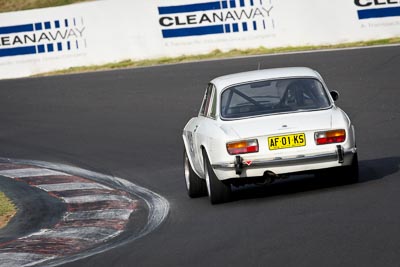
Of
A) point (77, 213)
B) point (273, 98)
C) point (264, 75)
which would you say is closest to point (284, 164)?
point (273, 98)

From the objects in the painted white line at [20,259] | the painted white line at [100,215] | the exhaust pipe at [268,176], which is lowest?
the painted white line at [20,259]

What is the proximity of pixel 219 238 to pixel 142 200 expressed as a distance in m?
3.50

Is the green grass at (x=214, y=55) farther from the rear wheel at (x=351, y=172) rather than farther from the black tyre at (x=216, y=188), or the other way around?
the black tyre at (x=216, y=188)

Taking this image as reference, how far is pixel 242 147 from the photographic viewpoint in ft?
32.5

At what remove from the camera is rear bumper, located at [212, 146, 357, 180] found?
9844mm

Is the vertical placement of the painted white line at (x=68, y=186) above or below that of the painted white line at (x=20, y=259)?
above

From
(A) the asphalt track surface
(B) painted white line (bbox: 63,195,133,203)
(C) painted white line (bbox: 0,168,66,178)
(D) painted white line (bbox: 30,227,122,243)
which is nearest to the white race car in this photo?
(A) the asphalt track surface

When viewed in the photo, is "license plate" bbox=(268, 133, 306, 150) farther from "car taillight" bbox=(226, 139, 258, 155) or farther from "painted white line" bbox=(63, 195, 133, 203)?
"painted white line" bbox=(63, 195, 133, 203)

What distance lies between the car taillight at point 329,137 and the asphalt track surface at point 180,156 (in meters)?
0.50

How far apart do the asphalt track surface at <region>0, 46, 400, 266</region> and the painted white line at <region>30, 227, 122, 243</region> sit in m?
0.57

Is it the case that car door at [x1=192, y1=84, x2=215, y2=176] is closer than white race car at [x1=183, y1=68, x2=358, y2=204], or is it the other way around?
white race car at [x1=183, y1=68, x2=358, y2=204]

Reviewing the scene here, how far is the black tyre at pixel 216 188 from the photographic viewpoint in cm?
1021

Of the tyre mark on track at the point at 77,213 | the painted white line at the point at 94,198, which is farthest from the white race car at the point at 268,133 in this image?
the painted white line at the point at 94,198

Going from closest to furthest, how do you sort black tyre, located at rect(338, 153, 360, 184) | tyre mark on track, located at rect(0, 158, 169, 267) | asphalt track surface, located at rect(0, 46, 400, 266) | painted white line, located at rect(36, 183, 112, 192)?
asphalt track surface, located at rect(0, 46, 400, 266) → tyre mark on track, located at rect(0, 158, 169, 267) → black tyre, located at rect(338, 153, 360, 184) → painted white line, located at rect(36, 183, 112, 192)
